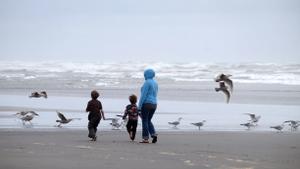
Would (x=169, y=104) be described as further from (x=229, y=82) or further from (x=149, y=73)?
(x=149, y=73)

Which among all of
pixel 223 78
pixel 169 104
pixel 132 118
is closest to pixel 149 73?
pixel 132 118

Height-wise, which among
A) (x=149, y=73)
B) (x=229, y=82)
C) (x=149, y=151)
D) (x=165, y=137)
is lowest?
(x=149, y=151)

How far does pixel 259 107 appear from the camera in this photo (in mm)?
23328

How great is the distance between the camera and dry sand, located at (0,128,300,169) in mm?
9539

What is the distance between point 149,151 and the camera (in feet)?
36.6

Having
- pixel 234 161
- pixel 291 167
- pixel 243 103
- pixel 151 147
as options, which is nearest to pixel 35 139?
pixel 151 147

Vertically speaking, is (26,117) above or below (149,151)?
above

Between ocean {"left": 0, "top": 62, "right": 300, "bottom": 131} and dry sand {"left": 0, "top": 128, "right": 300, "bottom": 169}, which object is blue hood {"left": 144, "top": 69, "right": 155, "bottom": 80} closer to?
dry sand {"left": 0, "top": 128, "right": 300, "bottom": 169}

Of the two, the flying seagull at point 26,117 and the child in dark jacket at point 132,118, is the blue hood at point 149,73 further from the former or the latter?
the flying seagull at point 26,117

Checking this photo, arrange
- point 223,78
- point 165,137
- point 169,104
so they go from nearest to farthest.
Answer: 1. point 165,137
2. point 223,78
3. point 169,104

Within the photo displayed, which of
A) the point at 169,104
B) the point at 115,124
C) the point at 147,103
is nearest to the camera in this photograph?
the point at 147,103

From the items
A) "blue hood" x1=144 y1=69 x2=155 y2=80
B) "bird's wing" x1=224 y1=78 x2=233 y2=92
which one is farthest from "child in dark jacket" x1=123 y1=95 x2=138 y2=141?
"bird's wing" x1=224 y1=78 x2=233 y2=92

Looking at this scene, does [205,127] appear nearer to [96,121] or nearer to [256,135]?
[256,135]

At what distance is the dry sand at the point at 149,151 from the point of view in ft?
31.3
